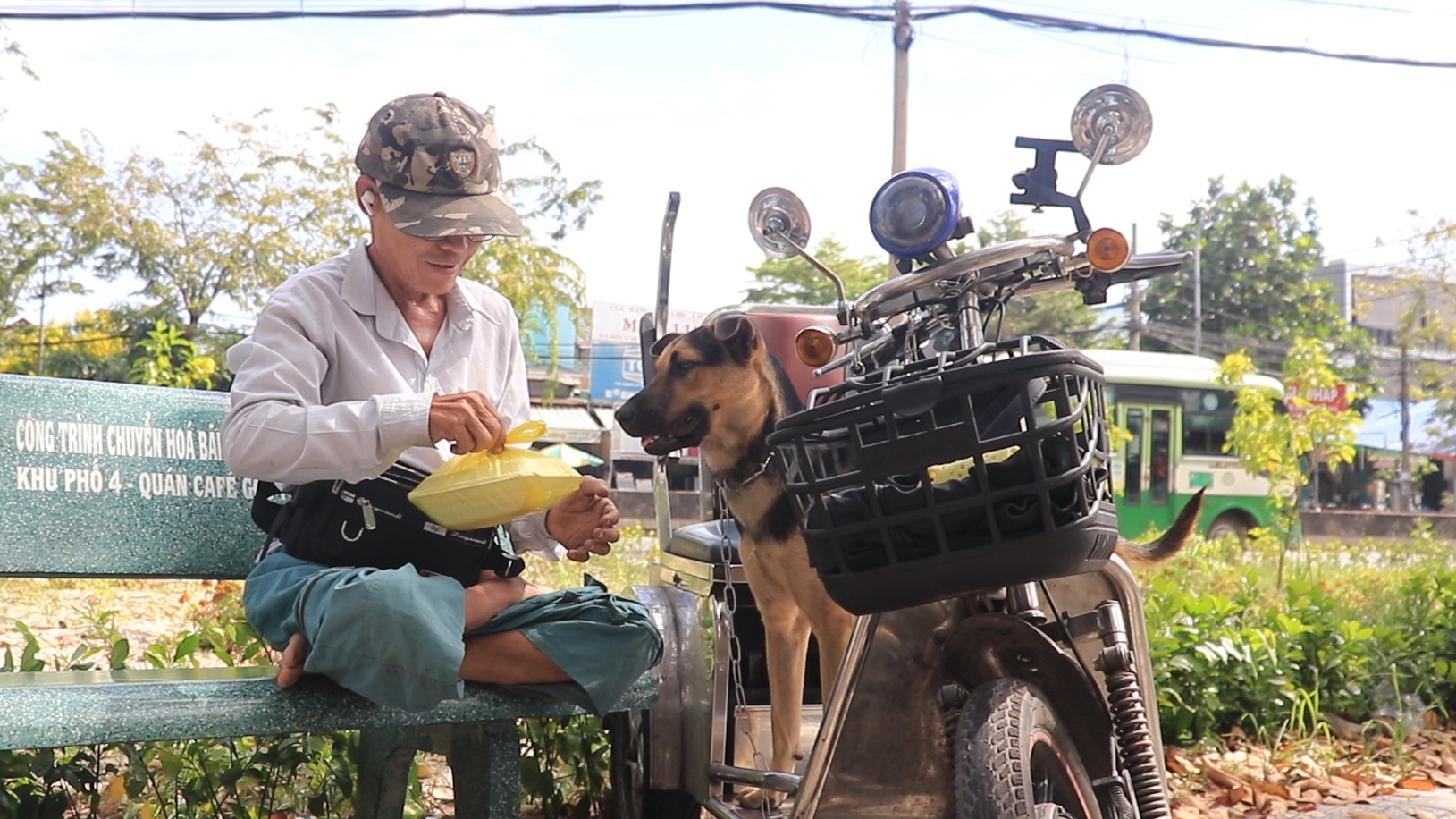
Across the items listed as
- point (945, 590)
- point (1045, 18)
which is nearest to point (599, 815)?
point (945, 590)

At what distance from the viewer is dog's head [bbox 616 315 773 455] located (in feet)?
11.2

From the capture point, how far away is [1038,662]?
2098 mm

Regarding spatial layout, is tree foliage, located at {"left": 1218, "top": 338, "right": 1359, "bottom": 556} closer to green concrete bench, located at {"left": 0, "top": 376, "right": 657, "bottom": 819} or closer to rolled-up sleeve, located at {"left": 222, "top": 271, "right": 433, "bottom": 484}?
green concrete bench, located at {"left": 0, "top": 376, "right": 657, "bottom": 819}

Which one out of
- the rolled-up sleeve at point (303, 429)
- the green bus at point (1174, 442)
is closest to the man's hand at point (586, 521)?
the rolled-up sleeve at point (303, 429)

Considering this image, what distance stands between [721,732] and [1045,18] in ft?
29.5

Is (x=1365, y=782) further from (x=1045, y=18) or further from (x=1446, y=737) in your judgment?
(x=1045, y=18)

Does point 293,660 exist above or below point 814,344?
below

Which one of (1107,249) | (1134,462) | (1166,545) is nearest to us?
(1107,249)

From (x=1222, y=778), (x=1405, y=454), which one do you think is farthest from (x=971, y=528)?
(x=1405, y=454)

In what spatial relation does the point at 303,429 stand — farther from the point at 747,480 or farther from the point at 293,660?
the point at 747,480

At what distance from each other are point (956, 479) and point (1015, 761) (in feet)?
1.48

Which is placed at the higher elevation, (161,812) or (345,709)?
(345,709)

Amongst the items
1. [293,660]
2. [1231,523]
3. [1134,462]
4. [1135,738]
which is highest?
[293,660]

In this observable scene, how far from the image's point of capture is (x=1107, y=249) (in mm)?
1986
